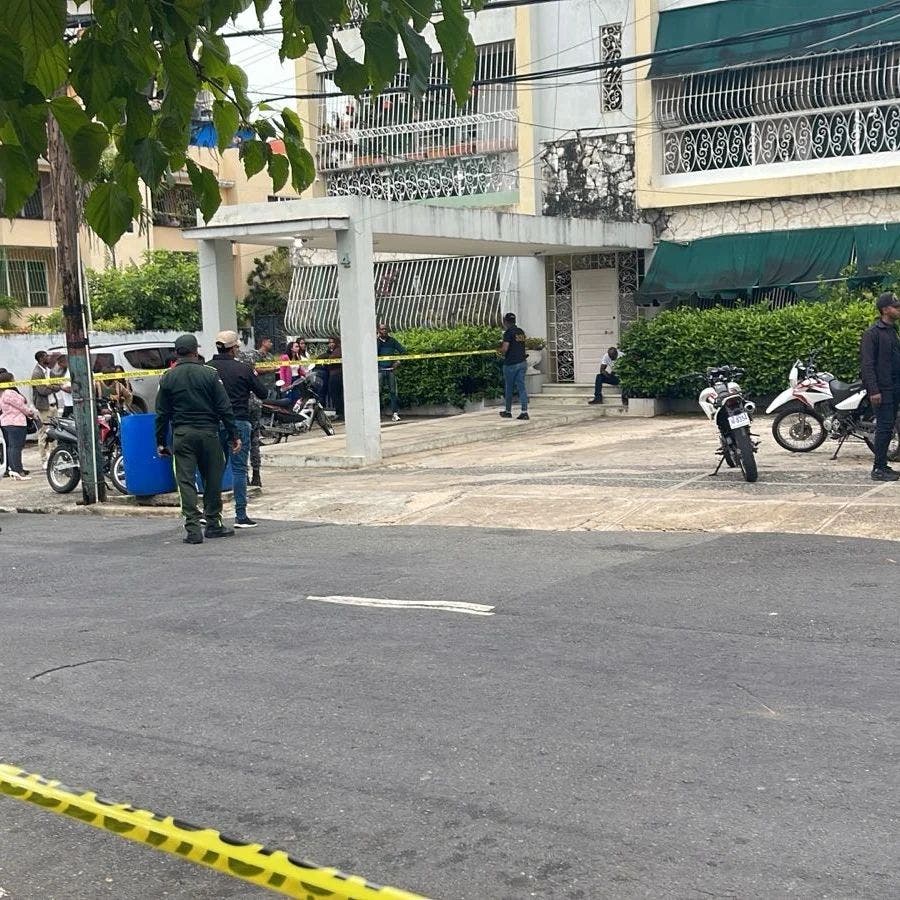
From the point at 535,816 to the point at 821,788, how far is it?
1135 mm

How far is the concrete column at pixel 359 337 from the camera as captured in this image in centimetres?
1712

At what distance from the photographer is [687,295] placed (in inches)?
896

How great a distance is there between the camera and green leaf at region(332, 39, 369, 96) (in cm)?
384

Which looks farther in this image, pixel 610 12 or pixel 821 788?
pixel 610 12

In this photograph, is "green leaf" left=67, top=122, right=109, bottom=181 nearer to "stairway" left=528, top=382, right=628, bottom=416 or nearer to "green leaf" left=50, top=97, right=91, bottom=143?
"green leaf" left=50, top=97, right=91, bottom=143

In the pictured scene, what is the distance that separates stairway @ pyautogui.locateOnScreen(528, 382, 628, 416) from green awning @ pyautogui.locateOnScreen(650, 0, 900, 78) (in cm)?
571

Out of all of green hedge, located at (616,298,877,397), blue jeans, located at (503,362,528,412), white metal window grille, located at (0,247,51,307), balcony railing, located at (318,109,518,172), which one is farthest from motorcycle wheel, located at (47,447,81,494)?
white metal window grille, located at (0,247,51,307)

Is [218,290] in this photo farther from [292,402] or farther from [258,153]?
[258,153]

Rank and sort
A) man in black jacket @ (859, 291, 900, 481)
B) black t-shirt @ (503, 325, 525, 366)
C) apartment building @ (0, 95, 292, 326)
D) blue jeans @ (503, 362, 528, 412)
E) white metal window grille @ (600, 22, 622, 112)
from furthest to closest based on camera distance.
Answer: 1. apartment building @ (0, 95, 292, 326)
2. white metal window grille @ (600, 22, 622, 112)
3. blue jeans @ (503, 362, 528, 412)
4. black t-shirt @ (503, 325, 525, 366)
5. man in black jacket @ (859, 291, 900, 481)

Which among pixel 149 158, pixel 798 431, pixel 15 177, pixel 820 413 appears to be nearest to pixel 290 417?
pixel 798 431

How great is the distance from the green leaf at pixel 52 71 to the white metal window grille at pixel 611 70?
69.5 feet

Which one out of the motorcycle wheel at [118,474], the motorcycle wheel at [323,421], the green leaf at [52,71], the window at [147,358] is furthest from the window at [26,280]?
the green leaf at [52,71]

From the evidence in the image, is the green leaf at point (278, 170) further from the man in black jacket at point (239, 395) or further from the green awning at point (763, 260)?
the green awning at point (763, 260)

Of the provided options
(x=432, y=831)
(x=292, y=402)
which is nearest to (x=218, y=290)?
(x=292, y=402)
